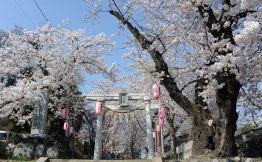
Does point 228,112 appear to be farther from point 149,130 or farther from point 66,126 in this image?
point 66,126

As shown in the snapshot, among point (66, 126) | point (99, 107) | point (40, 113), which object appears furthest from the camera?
point (66, 126)

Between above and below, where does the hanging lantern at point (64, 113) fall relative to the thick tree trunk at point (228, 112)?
above

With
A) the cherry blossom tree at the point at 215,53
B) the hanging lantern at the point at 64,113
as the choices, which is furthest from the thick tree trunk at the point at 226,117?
the hanging lantern at the point at 64,113

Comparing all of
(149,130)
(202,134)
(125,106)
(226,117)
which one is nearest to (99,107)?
(125,106)

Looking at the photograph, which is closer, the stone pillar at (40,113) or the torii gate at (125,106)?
the stone pillar at (40,113)

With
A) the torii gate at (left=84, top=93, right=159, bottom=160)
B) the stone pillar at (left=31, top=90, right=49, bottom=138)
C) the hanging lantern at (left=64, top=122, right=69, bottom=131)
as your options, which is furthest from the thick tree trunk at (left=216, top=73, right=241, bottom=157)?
the hanging lantern at (left=64, top=122, right=69, bottom=131)

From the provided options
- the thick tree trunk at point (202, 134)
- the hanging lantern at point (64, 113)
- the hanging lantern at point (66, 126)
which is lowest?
the thick tree trunk at point (202, 134)

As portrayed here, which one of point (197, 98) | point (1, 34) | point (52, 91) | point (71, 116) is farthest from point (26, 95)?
point (1, 34)

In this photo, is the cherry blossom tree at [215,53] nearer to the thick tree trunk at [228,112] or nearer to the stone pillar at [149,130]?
the thick tree trunk at [228,112]

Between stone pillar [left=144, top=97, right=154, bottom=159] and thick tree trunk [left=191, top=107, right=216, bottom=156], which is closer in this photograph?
thick tree trunk [left=191, top=107, right=216, bottom=156]

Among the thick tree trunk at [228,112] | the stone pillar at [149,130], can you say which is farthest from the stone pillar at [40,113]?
the thick tree trunk at [228,112]

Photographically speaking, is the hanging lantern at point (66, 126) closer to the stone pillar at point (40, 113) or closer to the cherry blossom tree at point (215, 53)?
the stone pillar at point (40, 113)

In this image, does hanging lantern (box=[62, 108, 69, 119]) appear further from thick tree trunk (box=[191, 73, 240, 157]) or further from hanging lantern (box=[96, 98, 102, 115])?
thick tree trunk (box=[191, 73, 240, 157])

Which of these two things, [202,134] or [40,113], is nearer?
[202,134]
